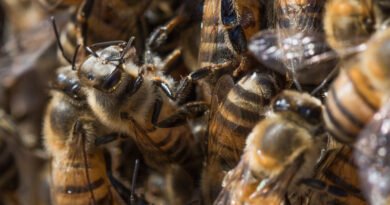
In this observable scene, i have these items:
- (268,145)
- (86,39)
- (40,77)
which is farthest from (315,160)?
(40,77)

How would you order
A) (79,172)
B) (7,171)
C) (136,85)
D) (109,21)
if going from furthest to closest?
(7,171), (109,21), (79,172), (136,85)

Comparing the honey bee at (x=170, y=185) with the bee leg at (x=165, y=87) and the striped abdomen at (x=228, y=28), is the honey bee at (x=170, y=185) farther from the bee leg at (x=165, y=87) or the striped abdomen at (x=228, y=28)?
the striped abdomen at (x=228, y=28)

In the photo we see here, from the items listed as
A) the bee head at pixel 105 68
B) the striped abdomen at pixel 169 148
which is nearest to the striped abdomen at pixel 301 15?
the bee head at pixel 105 68

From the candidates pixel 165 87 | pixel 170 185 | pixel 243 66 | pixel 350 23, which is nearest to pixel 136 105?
pixel 165 87

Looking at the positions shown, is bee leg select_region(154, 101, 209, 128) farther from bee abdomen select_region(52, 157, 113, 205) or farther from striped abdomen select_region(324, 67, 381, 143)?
striped abdomen select_region(324, 67, 381, 143)

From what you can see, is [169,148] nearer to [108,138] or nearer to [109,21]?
[108,138]

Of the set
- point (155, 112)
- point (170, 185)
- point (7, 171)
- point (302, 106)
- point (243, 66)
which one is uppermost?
point (302, 106)
